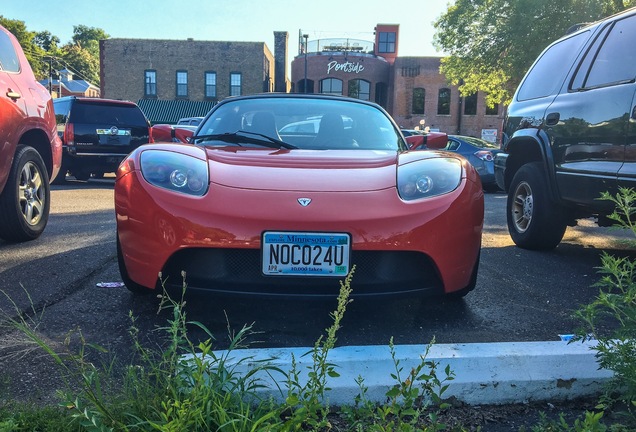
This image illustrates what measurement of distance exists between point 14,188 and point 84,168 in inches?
273

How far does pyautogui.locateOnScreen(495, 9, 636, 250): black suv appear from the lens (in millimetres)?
3518

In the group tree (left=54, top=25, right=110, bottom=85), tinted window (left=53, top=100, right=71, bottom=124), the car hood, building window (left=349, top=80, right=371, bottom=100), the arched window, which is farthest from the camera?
tree (left=54, top=25, right=110, bottom=85)

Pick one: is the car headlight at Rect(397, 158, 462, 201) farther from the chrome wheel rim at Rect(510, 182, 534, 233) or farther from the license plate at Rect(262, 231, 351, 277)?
the chrome wheel rim at Rect(510, 182, 534, 233)

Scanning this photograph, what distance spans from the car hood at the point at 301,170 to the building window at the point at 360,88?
35812mm

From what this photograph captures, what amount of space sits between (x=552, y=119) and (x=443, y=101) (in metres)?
34.2

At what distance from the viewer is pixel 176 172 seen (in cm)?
259

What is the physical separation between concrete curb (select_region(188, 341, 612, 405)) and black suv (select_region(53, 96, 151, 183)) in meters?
9.78

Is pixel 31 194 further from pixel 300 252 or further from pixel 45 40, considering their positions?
pixel 45 40

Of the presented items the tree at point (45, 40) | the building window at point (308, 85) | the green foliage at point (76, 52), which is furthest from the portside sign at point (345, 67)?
the tree at point (45, 40)

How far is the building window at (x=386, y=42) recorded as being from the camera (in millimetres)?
40344

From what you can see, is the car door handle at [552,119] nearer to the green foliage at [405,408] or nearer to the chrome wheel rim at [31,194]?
the green foliage at [405,408]

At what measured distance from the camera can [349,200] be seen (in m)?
2.43

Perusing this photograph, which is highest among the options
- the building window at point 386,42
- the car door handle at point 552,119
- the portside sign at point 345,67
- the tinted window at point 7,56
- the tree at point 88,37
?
the tree at point 88,37

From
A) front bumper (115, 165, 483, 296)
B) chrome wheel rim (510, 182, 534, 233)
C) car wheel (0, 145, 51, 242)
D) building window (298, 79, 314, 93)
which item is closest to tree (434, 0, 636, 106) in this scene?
building window (298, 79, 314, 93)
